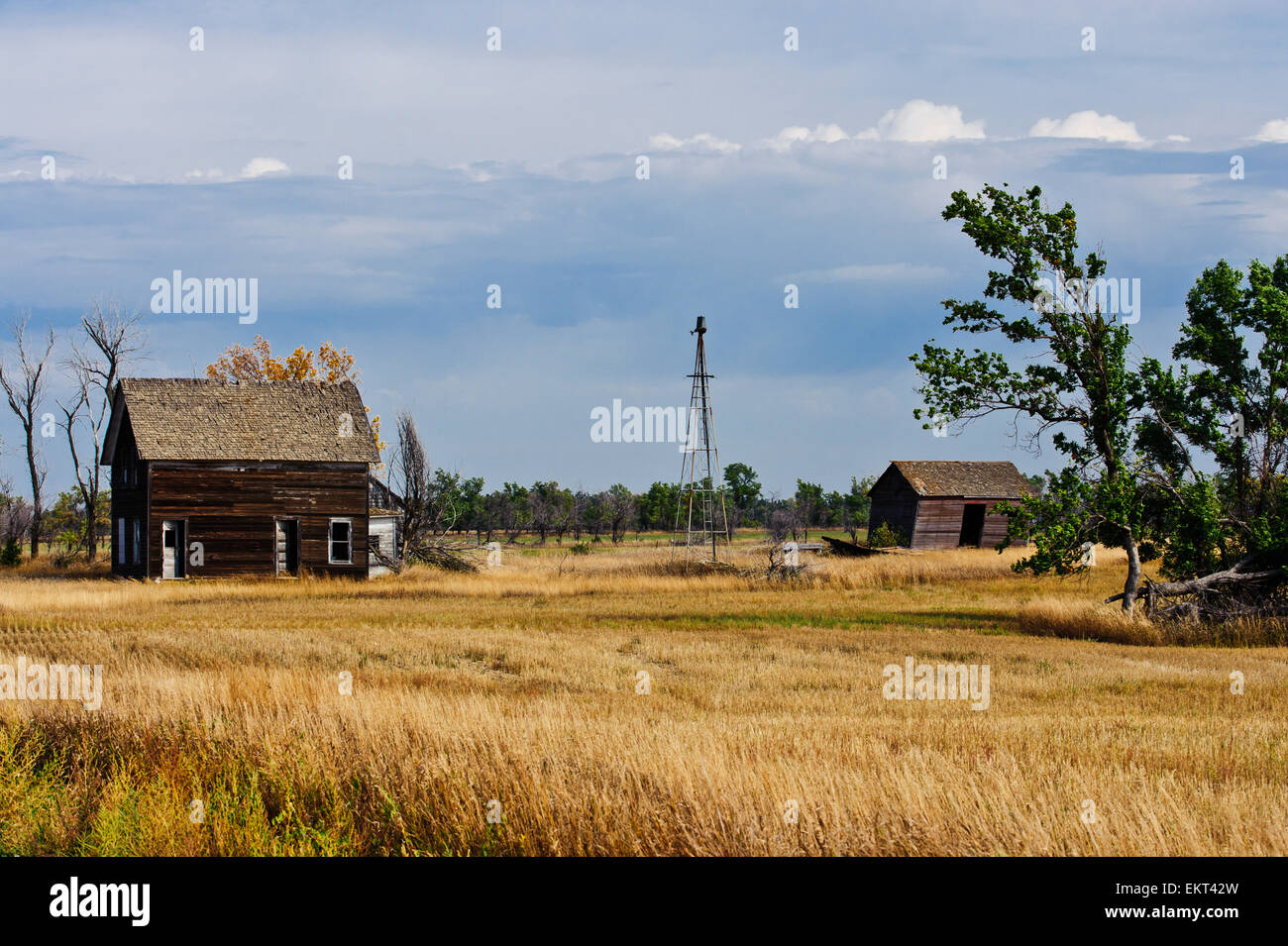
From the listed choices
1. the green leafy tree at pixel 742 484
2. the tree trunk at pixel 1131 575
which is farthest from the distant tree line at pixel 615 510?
the tree trunk at pixel 1131 575

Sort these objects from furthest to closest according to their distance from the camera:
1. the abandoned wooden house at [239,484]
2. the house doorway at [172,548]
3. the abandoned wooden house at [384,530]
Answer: the abandoned wooden house at [384,530] < the abandoned wooden house at [239,484] < the house doorway at [172,548]

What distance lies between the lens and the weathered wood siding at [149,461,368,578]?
1558 inches

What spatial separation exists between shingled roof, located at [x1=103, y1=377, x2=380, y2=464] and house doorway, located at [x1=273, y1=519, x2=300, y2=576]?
2587 mm

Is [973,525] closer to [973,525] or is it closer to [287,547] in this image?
[973,525]

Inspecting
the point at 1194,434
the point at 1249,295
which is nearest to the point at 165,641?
the point at 1194,434

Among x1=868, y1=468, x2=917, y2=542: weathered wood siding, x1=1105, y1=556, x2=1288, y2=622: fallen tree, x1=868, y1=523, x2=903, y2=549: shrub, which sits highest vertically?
x1=868, y1=468, x2=917, y2=542: weathered wood siding

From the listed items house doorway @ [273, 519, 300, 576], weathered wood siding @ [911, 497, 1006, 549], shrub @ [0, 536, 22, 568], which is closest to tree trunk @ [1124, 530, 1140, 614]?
house doorway @ [273, 519, 300, 576]

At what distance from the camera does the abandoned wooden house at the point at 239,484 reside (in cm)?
3956

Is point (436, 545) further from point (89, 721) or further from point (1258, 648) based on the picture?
point (89, 721)

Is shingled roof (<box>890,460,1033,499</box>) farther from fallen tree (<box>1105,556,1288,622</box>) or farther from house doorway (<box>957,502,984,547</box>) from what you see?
fallen tree (<box>1105,556,1288,622</box>)

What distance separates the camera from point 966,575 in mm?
40188

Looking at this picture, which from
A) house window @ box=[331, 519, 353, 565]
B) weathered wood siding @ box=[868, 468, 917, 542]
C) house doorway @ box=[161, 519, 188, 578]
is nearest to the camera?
house doorway @ box=[161, 519, 188, 578]

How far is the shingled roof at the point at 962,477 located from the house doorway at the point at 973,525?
1.11 metres

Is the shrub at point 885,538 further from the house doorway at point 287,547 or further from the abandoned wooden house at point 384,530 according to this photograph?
the house doorway at point 287,547
